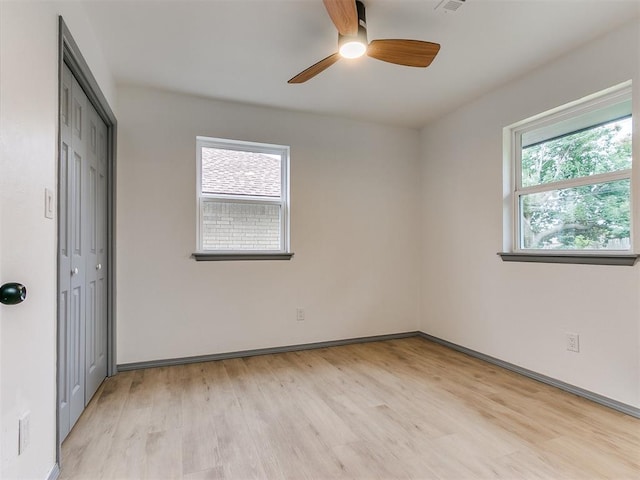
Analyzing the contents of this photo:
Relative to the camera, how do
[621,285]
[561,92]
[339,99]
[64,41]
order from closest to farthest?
[64,41] < [621,285] < [561,92] < [339,99]

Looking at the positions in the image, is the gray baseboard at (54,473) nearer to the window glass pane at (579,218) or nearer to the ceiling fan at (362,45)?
the ceiling fan at (362,45)

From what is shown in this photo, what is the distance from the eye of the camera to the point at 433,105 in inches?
135

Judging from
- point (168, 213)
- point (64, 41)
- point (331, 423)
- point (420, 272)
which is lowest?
point (331, 423)

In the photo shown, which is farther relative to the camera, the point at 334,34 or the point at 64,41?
the point at 334,34

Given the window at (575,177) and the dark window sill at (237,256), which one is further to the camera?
the dark window sill at (237,256)

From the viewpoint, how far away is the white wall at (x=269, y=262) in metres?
3.01

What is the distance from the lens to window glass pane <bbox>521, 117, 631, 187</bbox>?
2304mm

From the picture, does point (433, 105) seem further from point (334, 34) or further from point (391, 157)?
point (334, 34)

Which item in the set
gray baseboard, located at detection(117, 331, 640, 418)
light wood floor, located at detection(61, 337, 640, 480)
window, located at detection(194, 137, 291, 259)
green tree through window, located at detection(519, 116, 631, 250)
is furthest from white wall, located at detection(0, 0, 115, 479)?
green tree through window, located at detection(519, 116, 631, 250)

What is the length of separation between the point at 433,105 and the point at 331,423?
299 cm

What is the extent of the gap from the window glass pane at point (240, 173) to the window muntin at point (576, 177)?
7.39 feet

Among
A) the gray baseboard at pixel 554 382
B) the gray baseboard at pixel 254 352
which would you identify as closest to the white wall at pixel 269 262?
the gray baseboard at pixel 254 352

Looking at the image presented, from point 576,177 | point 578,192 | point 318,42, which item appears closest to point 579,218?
point 578,192

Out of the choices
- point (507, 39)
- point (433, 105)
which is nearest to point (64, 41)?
→ point (507, 39)
